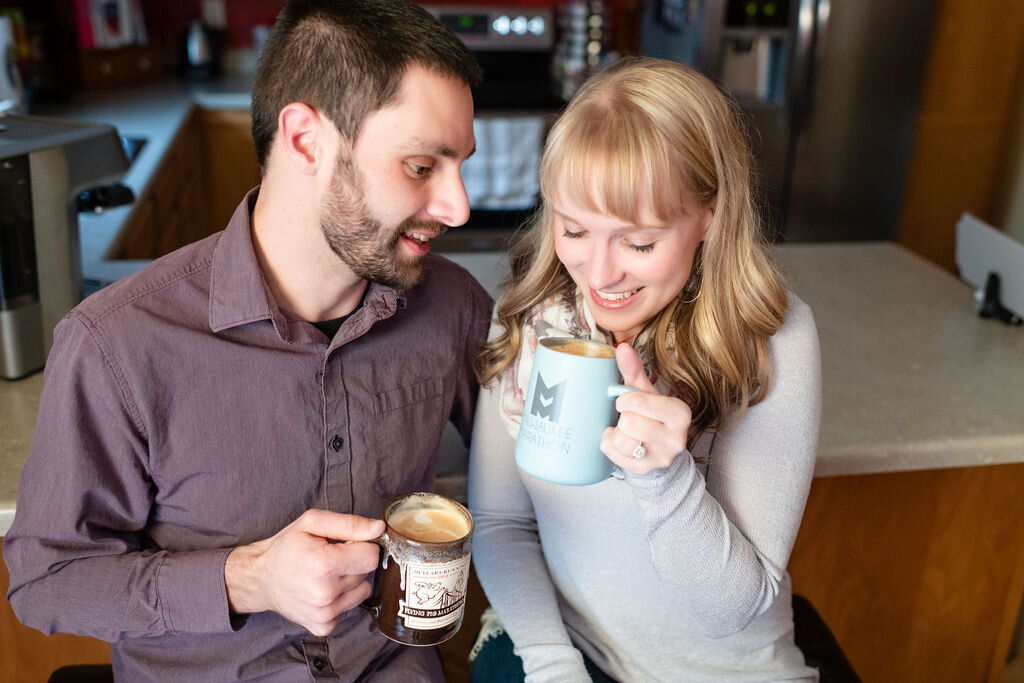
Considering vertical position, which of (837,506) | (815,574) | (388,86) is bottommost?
(815,574)

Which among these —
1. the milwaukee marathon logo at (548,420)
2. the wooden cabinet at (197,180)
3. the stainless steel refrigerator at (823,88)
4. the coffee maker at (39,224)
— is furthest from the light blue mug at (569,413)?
the stainless steel refrigerator at (823,88)

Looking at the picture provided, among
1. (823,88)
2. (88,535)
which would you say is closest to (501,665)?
(88,535)

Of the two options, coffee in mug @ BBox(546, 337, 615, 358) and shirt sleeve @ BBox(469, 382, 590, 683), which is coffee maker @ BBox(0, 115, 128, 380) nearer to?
shirt sleeve @ BBox(469, 382, 590, 683)

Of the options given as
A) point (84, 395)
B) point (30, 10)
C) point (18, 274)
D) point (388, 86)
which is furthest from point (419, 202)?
point (30, 10)

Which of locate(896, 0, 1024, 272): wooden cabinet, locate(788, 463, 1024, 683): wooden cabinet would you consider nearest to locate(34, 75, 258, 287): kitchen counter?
locate(788, 463, 1024, 683): wooden cabinet

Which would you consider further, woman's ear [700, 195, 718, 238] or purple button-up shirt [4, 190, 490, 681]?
woman's ear [700, 195, 718, 238]

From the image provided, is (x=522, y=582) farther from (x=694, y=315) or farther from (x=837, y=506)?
(x=837, y=506)

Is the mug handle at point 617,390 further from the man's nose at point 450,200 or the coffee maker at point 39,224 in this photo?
the coffee maker at point 39,224

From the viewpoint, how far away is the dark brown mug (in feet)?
2.96

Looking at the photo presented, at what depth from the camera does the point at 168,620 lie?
1018mm

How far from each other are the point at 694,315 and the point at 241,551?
62 centimetres

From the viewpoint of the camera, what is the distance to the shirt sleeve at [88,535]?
0.99 m

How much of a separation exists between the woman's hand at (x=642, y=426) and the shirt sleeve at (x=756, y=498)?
139 millimetres

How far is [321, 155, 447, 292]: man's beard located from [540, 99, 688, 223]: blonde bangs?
0.63ft
